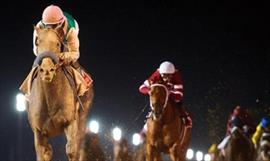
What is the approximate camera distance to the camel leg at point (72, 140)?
11008 millimetres

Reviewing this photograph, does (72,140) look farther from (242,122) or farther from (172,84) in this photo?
(242,122)

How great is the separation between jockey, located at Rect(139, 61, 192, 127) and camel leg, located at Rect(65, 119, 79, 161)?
14.8ft

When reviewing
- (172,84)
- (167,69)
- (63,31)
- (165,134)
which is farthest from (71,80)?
(167,69)

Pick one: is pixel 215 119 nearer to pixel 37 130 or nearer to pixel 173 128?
pixel 173 128

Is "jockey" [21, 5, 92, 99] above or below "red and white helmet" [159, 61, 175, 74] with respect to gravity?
below

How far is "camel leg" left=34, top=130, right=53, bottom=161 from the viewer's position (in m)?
11.1

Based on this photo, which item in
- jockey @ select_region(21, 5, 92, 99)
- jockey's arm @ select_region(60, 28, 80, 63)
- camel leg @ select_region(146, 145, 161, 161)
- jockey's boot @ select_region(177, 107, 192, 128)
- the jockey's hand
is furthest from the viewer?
jockey's boot @ select_region(177, 107, 192, 128)

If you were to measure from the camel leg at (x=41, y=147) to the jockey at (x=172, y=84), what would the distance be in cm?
470

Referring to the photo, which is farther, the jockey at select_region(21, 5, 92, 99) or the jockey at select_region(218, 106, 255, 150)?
the jockey at select_region(218, 106, 255, 150)

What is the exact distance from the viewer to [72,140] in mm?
11008

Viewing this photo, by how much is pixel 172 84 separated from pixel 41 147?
17.8 feet

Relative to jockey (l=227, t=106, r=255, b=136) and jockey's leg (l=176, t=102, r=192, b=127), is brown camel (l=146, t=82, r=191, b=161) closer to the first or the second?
jockey's leg (l=176, t=102, r=192, b=127)

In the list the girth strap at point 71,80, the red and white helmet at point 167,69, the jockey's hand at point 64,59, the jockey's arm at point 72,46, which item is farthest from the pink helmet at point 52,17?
the red and white helmet at point 167,69

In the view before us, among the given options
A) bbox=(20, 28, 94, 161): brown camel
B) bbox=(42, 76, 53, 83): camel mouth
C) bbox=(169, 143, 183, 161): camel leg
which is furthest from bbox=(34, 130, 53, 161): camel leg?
bbox=(169, 143, 183, 161): camel leg
